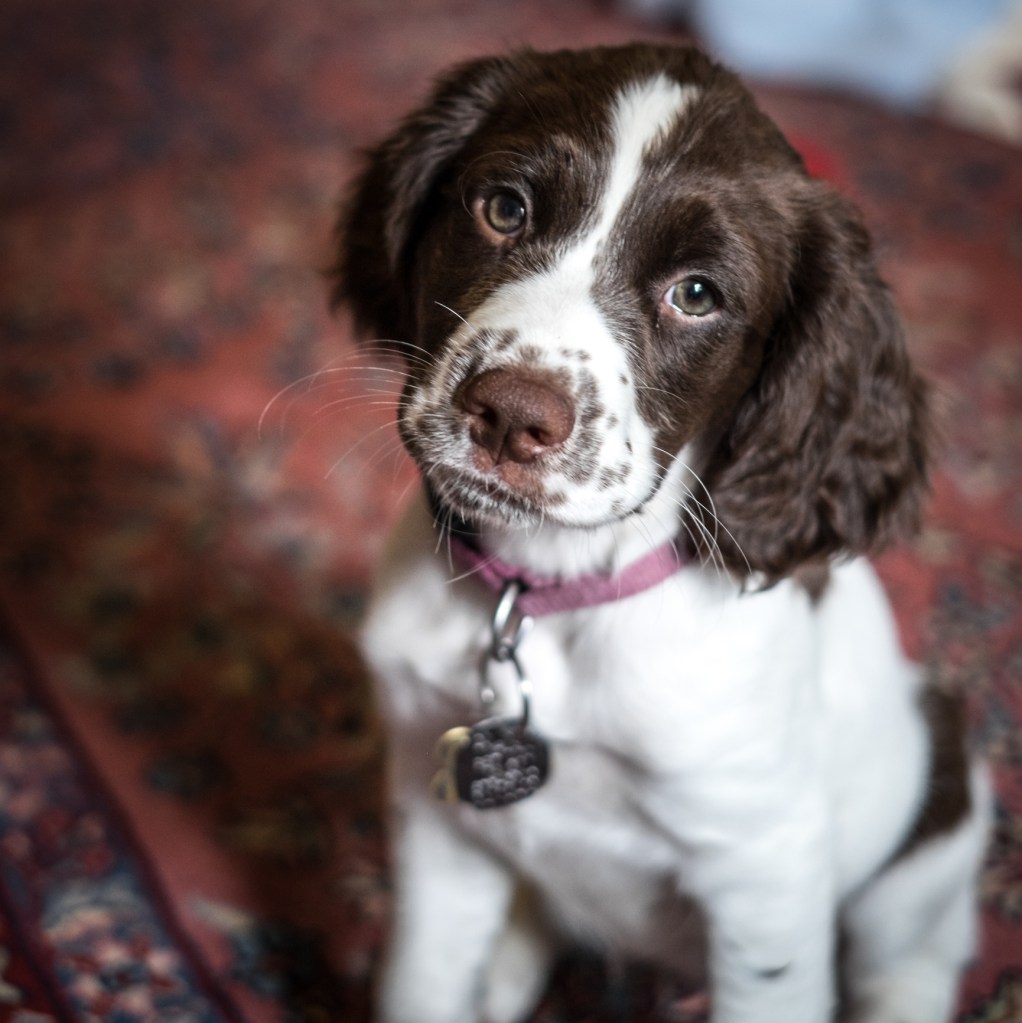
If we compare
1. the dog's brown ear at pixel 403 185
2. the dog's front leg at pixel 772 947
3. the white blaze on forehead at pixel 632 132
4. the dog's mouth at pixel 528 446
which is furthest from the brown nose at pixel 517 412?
the dog's front leg at pixel 772 947

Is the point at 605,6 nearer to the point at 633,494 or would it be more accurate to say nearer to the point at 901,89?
the point at 901,89

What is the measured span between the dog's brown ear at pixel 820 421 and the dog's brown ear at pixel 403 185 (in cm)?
44

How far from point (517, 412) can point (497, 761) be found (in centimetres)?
47

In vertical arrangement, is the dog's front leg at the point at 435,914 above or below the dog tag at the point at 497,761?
below

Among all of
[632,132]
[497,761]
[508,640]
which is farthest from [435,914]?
[632,132]

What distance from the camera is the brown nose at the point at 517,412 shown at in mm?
1259

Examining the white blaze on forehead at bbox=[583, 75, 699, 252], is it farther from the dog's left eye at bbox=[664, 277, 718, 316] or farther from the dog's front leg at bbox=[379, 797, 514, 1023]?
the dog's front leg at bbox=[379, 797, 514, 1023]

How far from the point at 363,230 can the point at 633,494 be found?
580 mm

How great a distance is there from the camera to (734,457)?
1499 millimetres

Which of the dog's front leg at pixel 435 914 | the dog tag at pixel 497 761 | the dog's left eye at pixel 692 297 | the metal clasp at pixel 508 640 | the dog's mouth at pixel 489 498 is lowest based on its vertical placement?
the dog's front leg at pixel 435 914

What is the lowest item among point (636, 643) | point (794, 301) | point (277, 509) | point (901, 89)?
point (277, 509)

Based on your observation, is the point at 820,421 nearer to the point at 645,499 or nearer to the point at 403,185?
the point at 645,499

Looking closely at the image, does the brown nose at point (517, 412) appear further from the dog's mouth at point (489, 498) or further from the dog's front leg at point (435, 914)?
the dog's front leg at point (435, 914)

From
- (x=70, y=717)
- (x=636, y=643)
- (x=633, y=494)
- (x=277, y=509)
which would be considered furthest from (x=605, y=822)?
(x=277, y=509)
